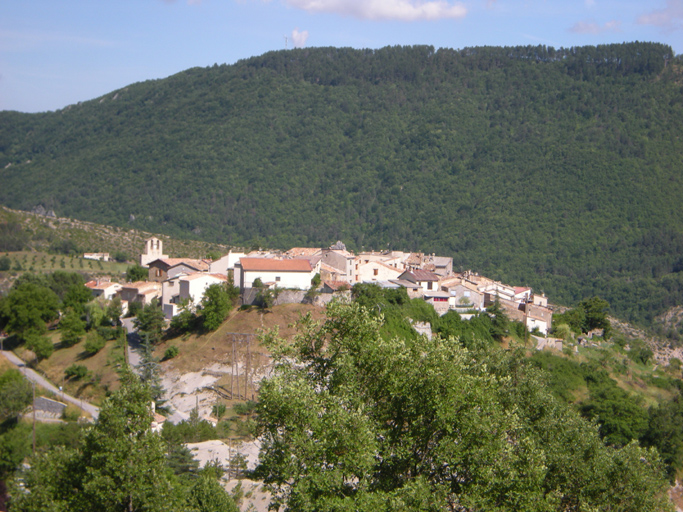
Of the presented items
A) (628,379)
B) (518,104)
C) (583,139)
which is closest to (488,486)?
(628,379)

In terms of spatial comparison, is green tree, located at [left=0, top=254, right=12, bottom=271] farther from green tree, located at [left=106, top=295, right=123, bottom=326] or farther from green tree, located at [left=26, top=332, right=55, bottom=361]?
green tree, located at [left=26, top=332, right=55, bottom=361]

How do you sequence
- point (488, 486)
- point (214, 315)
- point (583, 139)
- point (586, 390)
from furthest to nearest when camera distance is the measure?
point (583, 139) < point (586, 390) < point (214, 315) < point (488, 486)

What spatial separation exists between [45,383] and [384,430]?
3434cm

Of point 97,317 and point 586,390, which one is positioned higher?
point 97,317

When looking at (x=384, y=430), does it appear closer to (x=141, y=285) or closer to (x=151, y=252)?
(x=141, y=285)

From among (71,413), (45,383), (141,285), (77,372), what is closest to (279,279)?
(77,372)

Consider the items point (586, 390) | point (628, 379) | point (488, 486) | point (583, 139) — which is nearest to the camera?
point (488, 486)

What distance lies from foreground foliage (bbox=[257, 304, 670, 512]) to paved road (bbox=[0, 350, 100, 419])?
25.4 metres

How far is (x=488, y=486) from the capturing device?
1594 cm

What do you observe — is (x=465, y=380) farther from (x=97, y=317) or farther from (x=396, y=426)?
(x=97, y=317)

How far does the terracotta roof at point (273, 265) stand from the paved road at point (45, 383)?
13121 millimetres

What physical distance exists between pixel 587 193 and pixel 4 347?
11349 centimetres

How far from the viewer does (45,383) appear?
44.7 metres

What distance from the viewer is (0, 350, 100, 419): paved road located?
1607 inches
